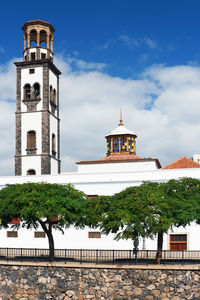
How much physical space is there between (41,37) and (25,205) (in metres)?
26.4

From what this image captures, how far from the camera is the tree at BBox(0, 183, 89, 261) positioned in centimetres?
2709

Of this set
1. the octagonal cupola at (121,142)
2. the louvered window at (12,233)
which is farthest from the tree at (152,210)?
the octagonal cupola at (121,142)

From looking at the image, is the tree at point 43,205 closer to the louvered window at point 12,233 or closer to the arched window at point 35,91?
the louvered window at point 12,233

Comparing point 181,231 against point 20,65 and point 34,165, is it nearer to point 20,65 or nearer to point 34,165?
point 34,165

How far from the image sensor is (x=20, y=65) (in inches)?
1821

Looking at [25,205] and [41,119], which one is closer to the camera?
[25,205]

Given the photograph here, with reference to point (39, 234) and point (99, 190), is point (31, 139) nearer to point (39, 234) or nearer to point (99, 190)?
point (99, 190)

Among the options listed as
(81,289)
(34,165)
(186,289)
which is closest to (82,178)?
(34,165)

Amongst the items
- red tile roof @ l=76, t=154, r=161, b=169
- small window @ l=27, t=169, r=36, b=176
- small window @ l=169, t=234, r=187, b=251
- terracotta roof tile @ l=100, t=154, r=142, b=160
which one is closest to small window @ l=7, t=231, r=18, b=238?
small window @ l=27, t=169, r=36, b=176

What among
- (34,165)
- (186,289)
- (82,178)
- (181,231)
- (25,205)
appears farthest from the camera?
(34,165)

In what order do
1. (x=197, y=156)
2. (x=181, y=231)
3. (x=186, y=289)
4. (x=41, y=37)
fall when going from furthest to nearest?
(x=197, y=156)
(x=41, y=37)
(x=181, y=231)
(x=186, y=289)

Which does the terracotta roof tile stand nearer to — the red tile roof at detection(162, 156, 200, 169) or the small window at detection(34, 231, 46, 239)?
the red tile roof at detection(162, 156, 200, 169)

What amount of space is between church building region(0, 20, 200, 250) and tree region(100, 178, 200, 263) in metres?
8.21

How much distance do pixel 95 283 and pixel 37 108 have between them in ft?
76.8
